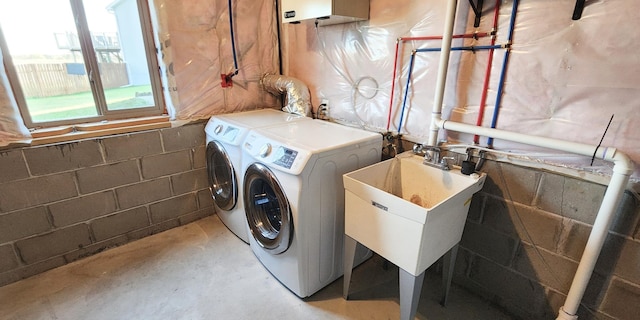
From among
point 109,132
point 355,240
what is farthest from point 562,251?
point 109,132

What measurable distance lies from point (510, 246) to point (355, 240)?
792 mm

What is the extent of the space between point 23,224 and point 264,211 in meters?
1.42

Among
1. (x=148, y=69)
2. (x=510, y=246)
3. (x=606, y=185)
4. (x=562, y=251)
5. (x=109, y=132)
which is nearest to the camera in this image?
(x=606, y=185)

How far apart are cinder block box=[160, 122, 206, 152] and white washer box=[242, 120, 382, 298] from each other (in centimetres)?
70

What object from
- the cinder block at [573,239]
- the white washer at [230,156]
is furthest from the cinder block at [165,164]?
the cinder block at [573,239]

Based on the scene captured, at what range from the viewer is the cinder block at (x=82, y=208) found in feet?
5.93

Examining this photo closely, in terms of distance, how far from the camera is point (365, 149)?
1634mm

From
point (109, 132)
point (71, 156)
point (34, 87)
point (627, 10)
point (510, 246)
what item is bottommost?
point (510, 246)

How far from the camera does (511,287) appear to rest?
1501 millimetres

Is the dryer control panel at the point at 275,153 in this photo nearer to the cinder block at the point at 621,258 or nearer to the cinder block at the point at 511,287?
the cinder block at the point at 511,287

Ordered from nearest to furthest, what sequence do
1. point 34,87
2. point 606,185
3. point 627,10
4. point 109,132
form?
point 627,10
point 606,185
point 34,87
point 109,132

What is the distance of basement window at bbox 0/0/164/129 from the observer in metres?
1.67

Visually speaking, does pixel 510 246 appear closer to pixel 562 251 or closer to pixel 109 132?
pixel 562 251

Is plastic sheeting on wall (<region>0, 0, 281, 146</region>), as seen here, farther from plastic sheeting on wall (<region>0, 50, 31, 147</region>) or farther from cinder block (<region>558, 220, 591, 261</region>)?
cinder block (<region>558, 220, 591, 261</region>)
